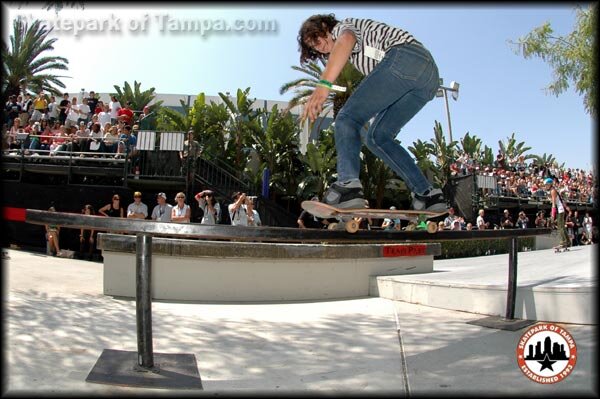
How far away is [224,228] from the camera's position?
264 centimetres

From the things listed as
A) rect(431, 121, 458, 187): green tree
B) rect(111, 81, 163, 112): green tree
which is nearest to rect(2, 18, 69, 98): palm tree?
rect(111, 81, 163, 112): green tree

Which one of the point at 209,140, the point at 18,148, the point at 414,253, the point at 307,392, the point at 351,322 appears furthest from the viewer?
the point at 209,140

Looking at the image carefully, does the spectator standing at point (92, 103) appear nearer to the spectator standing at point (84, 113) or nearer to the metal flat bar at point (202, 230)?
the spectator standing at point (84, 113)

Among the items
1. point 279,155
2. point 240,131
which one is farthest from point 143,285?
point 240,131

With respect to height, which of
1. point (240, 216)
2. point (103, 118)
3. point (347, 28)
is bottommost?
point (240, 216)

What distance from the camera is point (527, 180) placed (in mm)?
25297

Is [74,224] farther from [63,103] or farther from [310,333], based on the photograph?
[63,103]

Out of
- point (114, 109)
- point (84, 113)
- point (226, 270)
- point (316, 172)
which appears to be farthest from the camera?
point (316, 172)

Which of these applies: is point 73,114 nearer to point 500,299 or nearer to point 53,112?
point 53,112

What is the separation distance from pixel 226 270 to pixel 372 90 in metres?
4.53

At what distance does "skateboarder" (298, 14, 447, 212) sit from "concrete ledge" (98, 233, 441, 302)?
12.6 ft

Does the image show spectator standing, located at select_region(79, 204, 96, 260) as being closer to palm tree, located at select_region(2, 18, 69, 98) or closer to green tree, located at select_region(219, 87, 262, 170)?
green tree, located at select_region(219, 87, 262, 170)

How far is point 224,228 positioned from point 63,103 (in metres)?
15.3

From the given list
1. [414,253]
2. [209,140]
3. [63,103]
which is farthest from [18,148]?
[414,253]
